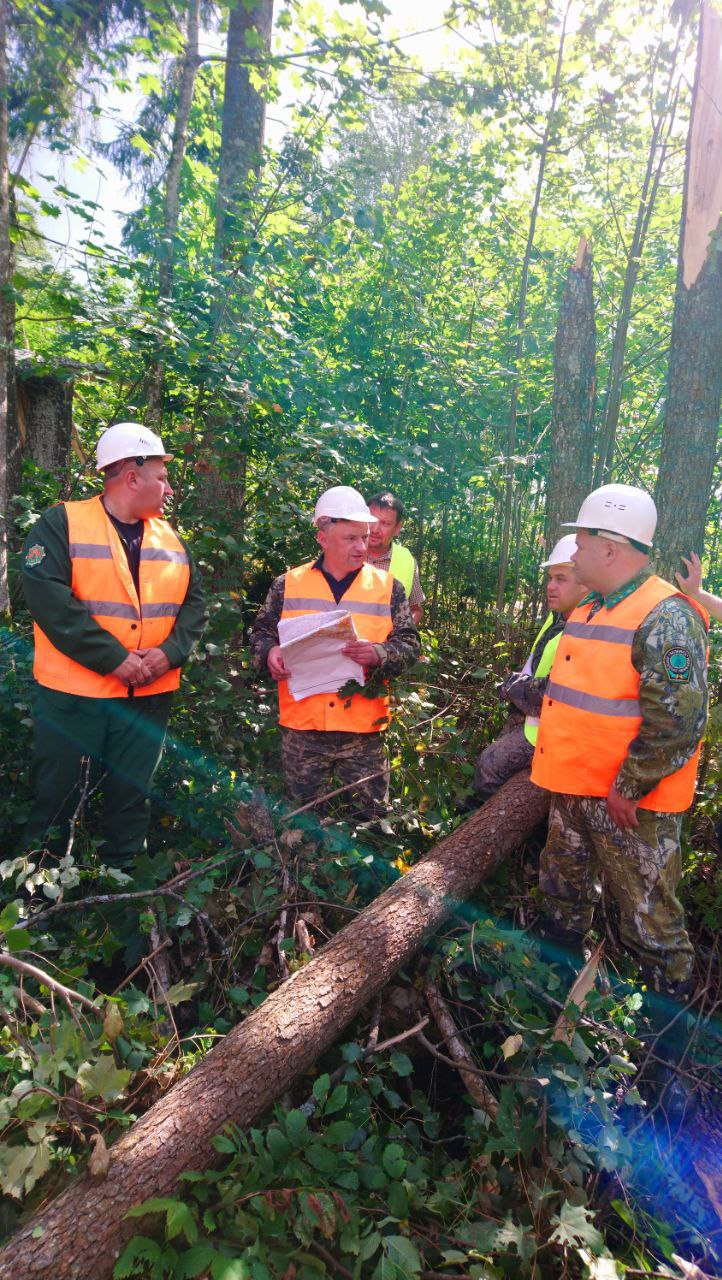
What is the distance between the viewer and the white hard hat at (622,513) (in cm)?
283

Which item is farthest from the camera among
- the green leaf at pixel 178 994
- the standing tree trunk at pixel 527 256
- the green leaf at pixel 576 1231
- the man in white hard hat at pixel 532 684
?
the standing tree trunk at pixel 527 256

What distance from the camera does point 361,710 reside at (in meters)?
3.65

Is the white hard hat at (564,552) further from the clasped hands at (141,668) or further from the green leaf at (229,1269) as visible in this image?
the green leaf at (229,1269)

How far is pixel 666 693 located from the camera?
2623mm

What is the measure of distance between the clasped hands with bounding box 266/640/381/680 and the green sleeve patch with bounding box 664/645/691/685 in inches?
54.3

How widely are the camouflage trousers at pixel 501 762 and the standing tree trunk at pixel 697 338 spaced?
130 cm

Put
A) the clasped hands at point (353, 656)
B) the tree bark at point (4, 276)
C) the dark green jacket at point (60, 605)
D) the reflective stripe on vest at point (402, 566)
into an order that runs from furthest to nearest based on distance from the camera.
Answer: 1. the reflective stripe on vest at point (402, 566)
2. the tree bark at point (4, 276)
3. the clasped hands at point (353, 656)
4. the dark green jacket at point (60, 605)

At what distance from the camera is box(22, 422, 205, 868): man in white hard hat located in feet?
10.4

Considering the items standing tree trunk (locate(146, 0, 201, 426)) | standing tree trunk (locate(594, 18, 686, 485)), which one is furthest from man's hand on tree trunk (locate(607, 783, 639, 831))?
standing tree trunk (locate(146, 0, 201, 426))

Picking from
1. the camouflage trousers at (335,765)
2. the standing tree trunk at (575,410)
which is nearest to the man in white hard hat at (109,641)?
the camouflage trousers at (335,765)

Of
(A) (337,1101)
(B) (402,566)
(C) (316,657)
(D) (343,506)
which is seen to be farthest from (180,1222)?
(B) (402,566)

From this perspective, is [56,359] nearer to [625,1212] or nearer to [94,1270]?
[94,1270]

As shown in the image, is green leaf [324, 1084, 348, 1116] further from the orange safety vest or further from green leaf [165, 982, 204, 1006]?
the orange safety vest

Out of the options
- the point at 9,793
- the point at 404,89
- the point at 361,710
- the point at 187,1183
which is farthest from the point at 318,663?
the point at 404,89
